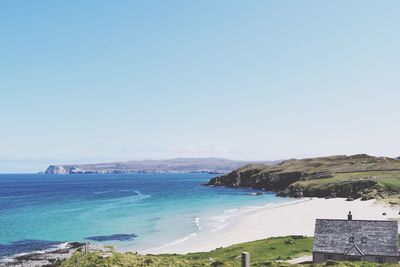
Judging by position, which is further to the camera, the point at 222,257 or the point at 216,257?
the point at 216,257

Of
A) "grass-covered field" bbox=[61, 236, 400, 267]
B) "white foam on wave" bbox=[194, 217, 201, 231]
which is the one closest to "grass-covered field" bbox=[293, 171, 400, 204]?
"white foam on wave" bbox=[194, 217, 201, 231]

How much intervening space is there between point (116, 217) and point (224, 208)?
3233 cm

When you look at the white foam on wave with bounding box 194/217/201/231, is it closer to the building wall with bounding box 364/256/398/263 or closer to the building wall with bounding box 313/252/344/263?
the building wall with bounding box 313/252/344/263

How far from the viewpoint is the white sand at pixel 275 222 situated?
72062mm

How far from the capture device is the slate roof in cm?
4522

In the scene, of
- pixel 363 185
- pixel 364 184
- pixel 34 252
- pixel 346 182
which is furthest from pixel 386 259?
pixel 346 182

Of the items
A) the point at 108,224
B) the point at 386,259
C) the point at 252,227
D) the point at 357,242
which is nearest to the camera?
the point at 386,259

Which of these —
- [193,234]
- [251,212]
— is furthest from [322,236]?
[251,212]

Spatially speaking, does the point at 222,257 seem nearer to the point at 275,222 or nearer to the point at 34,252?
the point at 34,252

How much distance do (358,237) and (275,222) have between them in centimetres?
4696

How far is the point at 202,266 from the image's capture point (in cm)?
3362

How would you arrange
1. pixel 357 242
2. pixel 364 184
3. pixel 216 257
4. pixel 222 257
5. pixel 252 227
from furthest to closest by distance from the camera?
1. pixel 364 184
2. pixel 252 227
3. pixel 216 257
4. pixel 222 257
5. pixel 357 242

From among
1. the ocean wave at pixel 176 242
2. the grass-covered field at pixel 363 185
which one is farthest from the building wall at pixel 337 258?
the grass-covered field at pixel 363 185

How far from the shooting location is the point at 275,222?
93.0 metres
